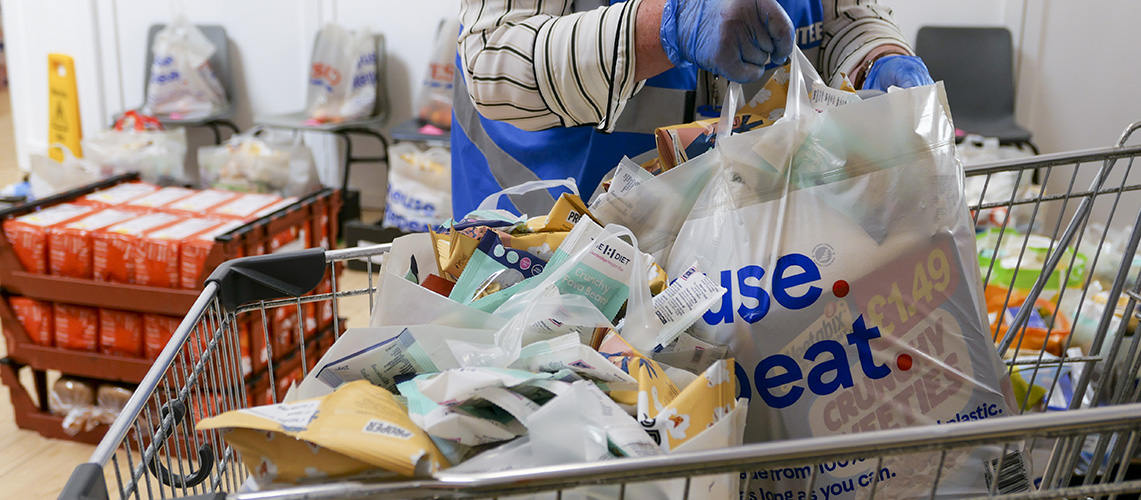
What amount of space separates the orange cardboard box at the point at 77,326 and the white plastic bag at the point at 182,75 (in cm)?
236

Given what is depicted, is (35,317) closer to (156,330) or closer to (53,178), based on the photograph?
(156,330)

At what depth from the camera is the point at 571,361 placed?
1.96 ft

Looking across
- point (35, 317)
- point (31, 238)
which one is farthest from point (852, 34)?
point (35, 317)

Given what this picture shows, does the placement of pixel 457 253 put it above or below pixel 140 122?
above

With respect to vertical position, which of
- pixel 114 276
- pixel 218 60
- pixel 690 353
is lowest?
pixel 114 276

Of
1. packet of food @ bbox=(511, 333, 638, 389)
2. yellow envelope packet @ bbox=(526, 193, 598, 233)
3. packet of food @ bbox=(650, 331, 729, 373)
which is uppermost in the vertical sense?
yellow envelope packet @ bbox=(526, 193, 598, 233)

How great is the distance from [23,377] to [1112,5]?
4106mm

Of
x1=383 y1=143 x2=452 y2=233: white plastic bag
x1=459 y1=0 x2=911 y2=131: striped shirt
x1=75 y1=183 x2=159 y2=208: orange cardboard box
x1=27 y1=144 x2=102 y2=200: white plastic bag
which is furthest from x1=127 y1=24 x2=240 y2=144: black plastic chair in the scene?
x1=459 y1=0 x2=911 y2=131: striped shirt

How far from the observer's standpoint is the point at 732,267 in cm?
70

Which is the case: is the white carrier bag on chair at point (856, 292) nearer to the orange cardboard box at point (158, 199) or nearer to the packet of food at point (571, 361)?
the packet of food at point (571, 361)

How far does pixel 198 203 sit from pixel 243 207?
15cm

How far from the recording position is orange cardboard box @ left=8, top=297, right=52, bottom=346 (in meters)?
1.88

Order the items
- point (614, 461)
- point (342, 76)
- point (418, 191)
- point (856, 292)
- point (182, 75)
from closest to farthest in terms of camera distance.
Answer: point (614, 461), point (856, 292), point (418, 191), point (342, 76), point (182, 75)

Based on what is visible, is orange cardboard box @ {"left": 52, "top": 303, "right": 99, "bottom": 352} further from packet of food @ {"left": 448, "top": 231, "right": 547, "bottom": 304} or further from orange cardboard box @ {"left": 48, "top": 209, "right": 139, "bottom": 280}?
packet of food @ {"left": 448, "top": 231, "right": 547, "bottom": 304}
